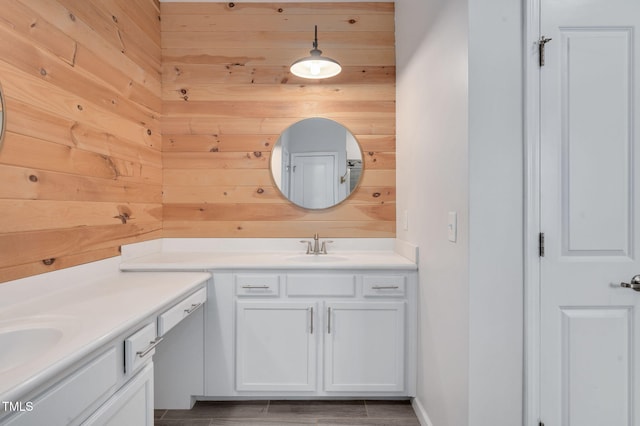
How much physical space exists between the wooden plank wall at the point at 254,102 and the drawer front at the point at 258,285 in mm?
599

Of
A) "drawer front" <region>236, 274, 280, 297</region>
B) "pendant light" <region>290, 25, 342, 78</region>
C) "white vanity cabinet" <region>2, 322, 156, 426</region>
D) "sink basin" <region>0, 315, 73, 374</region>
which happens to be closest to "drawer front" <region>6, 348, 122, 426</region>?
"white vanity cabinet" <region>2, 322, 156, 426</region>

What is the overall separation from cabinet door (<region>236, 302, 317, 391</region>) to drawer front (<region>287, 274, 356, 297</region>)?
0.08 metres

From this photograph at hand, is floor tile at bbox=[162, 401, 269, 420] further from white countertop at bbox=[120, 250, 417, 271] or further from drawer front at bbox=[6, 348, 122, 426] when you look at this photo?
drawer front at bbox=[6, 348, 122, 426]

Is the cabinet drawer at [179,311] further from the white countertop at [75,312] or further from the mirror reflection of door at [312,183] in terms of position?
the mirror reflection of door at [312,183]

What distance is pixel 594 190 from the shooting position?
54.2 inches

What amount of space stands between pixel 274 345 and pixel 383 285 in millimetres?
739

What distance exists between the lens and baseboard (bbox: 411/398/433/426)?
1912mm

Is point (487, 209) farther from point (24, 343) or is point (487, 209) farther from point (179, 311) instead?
point (24, 343)

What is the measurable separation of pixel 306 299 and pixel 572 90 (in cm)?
163

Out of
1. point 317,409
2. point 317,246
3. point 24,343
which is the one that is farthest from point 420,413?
point 24,343

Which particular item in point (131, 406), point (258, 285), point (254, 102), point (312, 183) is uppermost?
point (254, 102)

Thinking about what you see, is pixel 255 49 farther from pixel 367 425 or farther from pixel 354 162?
pixel 367 425

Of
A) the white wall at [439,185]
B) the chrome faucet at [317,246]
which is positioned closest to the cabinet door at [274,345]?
the chrome faucet at [317,246]

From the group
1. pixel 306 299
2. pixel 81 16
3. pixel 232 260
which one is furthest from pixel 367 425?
pixel 81 16
